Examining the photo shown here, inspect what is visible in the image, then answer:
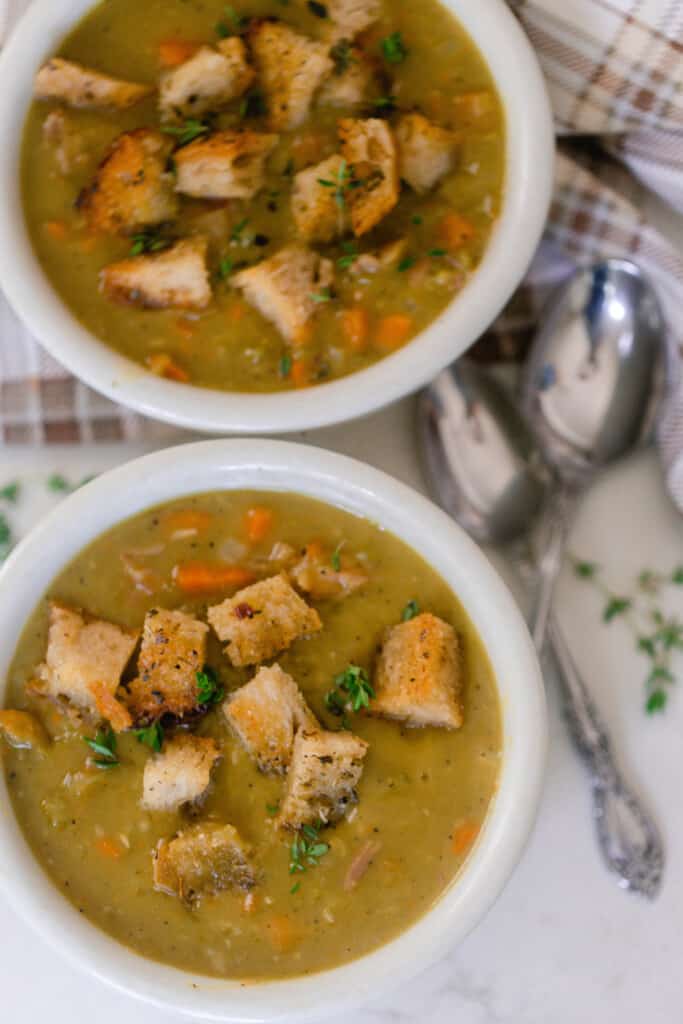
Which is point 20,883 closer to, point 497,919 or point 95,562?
point 95,562

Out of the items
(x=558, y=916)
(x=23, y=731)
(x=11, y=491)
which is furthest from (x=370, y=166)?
(x=558, y=916)

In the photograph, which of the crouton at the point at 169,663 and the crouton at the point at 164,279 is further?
the crouton at the point at 164,279

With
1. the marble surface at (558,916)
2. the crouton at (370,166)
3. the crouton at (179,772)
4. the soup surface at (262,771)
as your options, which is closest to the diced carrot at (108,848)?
the soup surface at (262,771)

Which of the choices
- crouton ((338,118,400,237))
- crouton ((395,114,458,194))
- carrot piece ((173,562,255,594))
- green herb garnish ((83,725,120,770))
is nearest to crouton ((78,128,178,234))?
crouton ((338,118,400,237))

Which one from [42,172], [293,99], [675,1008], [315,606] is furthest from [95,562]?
[675,1008]

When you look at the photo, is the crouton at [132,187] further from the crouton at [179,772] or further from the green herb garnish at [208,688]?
the crouton at [179,772]

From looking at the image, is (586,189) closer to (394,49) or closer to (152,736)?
(394,49)
